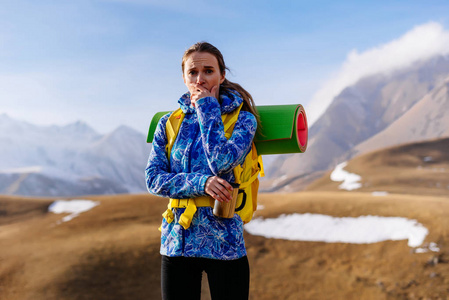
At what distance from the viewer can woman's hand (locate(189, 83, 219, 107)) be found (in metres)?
2.74

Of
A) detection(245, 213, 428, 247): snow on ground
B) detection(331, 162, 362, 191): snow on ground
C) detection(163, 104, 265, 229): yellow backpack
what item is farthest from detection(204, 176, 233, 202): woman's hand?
detection(331, 162, 362, 191): snow on ground

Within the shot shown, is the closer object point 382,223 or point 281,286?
point 281,286

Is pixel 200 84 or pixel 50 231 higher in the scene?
pixel 200 84

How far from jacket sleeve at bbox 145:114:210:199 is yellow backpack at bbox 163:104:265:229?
0.16 ft

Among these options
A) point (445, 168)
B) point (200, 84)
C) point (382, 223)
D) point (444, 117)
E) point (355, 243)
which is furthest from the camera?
point (444, 117)

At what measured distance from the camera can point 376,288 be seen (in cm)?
1335

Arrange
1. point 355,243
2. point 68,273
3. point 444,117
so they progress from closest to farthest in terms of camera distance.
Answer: point 68,273 → point 355,243 → point 444,117

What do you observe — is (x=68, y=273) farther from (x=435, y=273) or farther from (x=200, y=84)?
(x=200, y=84)

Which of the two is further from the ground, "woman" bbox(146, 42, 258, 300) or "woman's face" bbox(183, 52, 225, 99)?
"woman's face" bbox(183, 52, 225, 99)

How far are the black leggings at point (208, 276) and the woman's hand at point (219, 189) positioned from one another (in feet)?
1.35

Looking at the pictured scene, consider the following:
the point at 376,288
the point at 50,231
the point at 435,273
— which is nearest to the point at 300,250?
the point at 376,288

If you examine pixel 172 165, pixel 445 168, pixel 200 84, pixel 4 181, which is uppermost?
pixel 200 84

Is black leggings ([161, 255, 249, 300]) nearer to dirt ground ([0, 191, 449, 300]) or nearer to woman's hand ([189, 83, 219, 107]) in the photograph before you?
woman's hand ([189, 83, 219, 107])

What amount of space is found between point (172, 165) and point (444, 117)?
199086 millimetres
